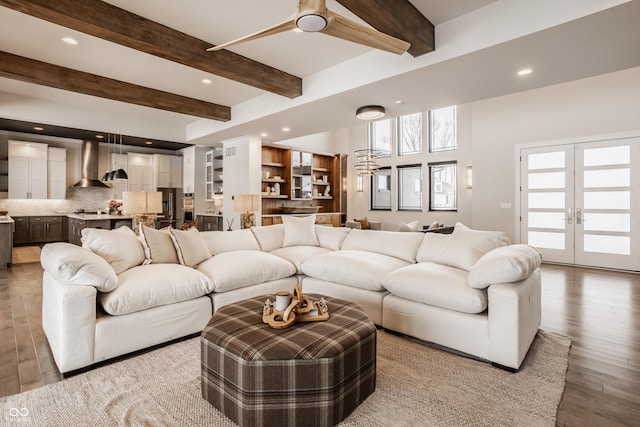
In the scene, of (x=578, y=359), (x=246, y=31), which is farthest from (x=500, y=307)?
(x=246, y=31)

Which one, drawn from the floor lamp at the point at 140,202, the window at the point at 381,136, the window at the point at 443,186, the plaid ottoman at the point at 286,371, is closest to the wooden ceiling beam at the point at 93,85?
the floor lamp at the point at 140,202

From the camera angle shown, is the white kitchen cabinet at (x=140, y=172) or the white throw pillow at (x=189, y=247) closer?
the white throw pillow at (x=189, y=247)

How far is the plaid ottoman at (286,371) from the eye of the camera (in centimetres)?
164

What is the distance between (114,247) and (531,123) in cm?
740

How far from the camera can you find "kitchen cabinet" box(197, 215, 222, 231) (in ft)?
28.0

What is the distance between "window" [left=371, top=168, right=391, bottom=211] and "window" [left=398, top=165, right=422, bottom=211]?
0.38 meters

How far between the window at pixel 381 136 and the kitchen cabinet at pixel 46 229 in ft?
29.4

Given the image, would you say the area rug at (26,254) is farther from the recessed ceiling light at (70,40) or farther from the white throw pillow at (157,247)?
the white throw pillow at (157,247)

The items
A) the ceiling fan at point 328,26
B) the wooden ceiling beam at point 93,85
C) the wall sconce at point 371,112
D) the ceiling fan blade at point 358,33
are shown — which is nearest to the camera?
the ceiling fan at point 328,26

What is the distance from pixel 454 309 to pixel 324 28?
224cm

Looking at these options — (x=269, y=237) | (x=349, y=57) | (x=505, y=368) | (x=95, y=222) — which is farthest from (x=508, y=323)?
(x=95, y=222)

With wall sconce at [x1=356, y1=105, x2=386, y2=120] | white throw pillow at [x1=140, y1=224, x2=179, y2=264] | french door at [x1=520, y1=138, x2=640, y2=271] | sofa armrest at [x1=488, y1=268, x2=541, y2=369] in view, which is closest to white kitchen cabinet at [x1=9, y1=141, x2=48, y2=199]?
white throw pillow at [x1=140, y1=224, x2=179, y2=264]

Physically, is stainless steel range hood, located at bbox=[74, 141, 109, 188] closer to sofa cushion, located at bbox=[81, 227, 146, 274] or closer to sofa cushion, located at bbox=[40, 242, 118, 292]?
sofa cushion, located at bbox=[81, 227, 146, 274]

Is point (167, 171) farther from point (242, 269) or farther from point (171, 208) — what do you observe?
point (242, 269)
